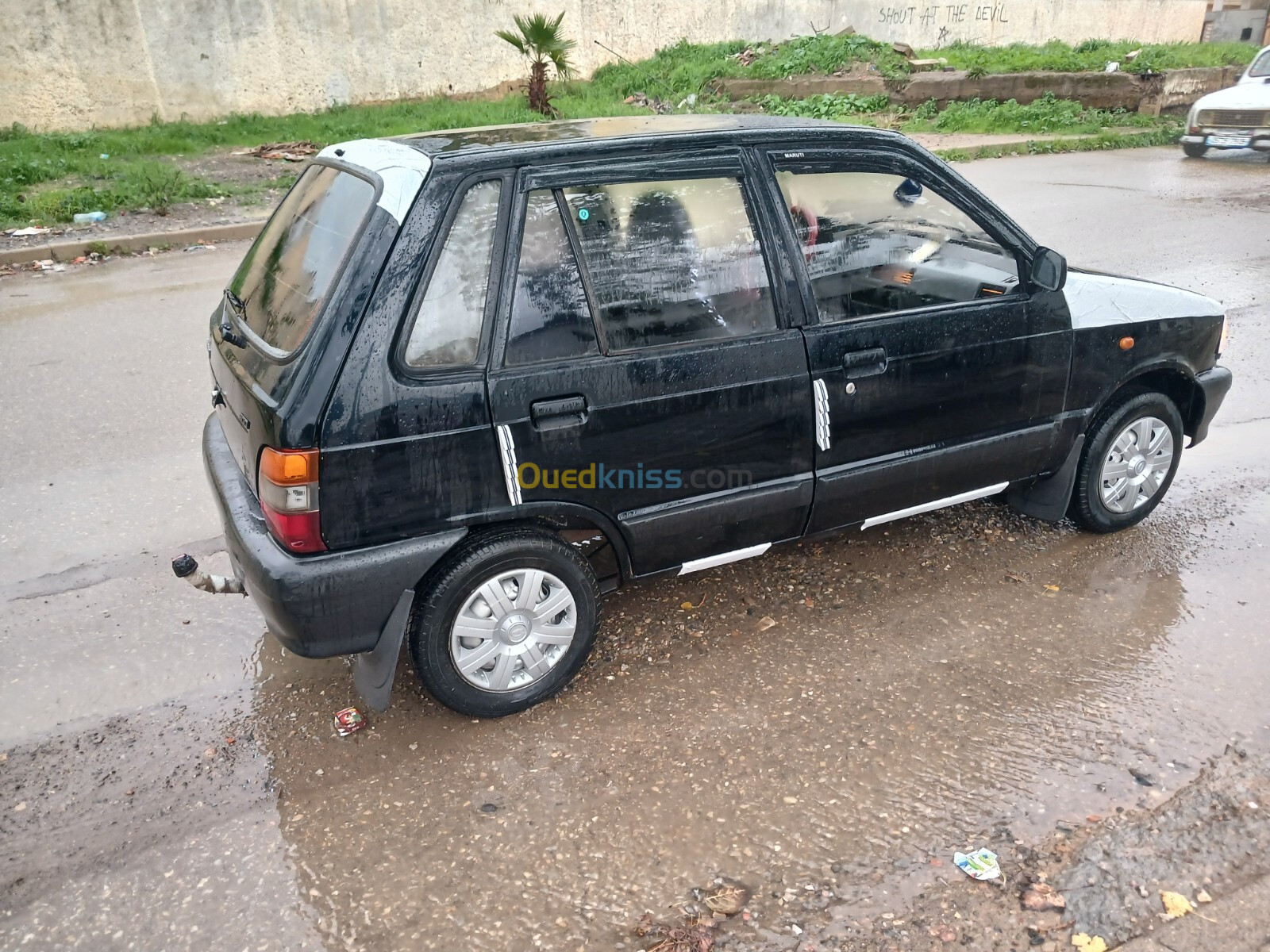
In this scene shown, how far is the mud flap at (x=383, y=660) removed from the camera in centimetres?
307

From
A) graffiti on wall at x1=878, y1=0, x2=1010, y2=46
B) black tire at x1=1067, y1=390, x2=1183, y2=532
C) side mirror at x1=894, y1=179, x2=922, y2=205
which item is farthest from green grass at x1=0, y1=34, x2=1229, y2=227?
black tire at x1=1067, y1=390, x2=1183, y2=532

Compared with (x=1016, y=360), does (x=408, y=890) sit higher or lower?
lower

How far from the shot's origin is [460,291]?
3023 millimetres

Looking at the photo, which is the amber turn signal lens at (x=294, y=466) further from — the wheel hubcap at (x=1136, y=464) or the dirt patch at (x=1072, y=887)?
the wheel hubcap at (x=1136, y=464)

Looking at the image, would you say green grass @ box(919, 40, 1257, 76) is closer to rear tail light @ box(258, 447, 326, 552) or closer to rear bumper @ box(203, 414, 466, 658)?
rear bumper @ box(203, 414, 466, 658)

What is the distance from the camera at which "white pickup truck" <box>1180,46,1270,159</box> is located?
15.4 meters

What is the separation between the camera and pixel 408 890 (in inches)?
107

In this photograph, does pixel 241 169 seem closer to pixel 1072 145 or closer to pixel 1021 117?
pixel 1072 145

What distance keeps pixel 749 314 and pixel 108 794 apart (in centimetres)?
264

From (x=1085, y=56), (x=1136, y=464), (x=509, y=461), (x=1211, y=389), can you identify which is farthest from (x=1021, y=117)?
(x=509, y=461)

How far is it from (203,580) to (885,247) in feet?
9.12

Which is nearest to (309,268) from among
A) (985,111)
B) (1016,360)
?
(1016,360)

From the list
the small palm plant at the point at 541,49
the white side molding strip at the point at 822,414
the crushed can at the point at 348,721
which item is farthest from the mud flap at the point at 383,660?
the small palm plant at the point at 541,49

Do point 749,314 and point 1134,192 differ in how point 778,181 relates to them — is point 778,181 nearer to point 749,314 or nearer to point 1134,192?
point 749,314
